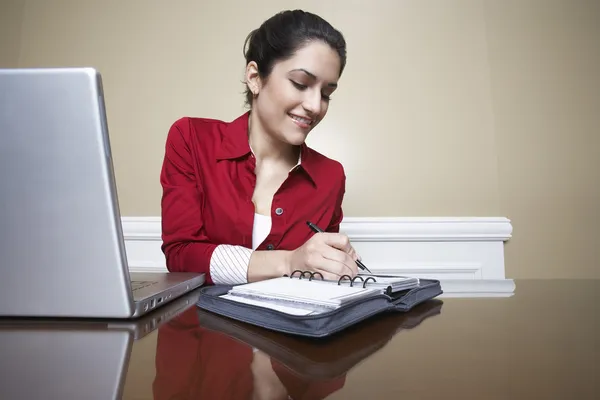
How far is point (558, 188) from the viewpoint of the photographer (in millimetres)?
1808

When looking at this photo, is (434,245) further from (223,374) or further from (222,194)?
(223,374)

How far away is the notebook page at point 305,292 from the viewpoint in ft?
1.54

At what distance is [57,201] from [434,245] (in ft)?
5.25

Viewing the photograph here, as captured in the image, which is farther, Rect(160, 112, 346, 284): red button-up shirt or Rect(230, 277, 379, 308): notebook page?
Rect(160, 112, 346, 284): red button-up shirt

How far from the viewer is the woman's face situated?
1.28 m

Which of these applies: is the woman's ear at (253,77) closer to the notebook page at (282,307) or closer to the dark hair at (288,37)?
the dark hair at (288,37)

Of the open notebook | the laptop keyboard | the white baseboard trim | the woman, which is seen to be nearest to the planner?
the open notebook

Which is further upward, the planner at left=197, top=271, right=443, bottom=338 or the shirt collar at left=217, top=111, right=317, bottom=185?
the shirt collar at left=217, top=111, right=317, bottom=185

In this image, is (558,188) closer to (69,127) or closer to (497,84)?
(497,84)

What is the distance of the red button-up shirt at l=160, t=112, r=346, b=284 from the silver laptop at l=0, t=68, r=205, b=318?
0.69 metres

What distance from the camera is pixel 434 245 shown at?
180 centimetres

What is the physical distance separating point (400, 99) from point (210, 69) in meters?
0.83

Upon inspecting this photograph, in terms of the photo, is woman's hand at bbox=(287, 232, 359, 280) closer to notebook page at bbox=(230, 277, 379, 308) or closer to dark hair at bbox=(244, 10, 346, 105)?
notebook page at bbox=(230, 277, 379, 308)

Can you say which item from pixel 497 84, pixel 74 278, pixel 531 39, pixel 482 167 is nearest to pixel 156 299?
pixel 74 278
